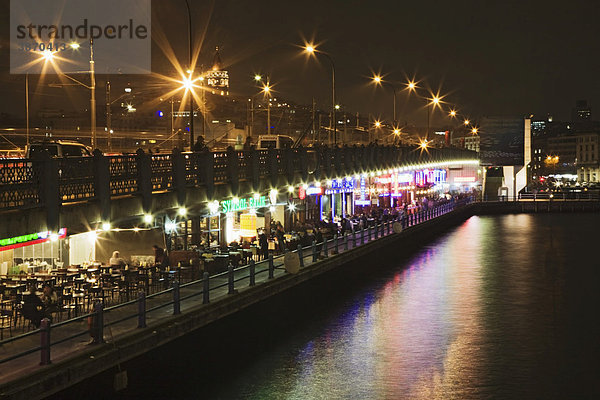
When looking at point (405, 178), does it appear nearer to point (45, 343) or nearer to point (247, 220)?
point (247, 220)

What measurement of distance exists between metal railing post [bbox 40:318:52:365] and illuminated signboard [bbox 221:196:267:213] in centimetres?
1585

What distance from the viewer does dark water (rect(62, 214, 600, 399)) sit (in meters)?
22.0

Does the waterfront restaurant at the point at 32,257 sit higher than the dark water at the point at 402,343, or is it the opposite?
the waterfront restaurant at the point at 32,257

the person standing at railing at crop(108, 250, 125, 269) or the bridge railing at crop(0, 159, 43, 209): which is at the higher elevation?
the bridge railing at crop(0, 159, 43, 209)

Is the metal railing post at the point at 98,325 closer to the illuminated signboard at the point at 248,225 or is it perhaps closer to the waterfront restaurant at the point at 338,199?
the illuminated signboard at the point at 248,225

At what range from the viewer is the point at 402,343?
28062 millimetres

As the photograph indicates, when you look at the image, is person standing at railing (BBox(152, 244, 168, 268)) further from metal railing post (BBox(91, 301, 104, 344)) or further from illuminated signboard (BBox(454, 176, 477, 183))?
illuminated signboard (BBox(454, 176, 477, 183))

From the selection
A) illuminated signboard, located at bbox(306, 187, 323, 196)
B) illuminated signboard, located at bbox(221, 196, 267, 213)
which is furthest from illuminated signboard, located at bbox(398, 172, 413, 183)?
illuminated signboard, located at bbox(221, 196, 267, 213)

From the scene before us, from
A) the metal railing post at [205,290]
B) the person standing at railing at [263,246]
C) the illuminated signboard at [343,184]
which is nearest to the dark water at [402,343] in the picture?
the metal railing post at [205,290]

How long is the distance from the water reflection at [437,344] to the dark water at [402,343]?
0.14 feet

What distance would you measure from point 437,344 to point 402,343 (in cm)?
121

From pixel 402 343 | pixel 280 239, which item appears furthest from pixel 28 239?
pixel 280 239

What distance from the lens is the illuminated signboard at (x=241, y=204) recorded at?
108ft

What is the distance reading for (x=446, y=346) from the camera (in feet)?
91.1
